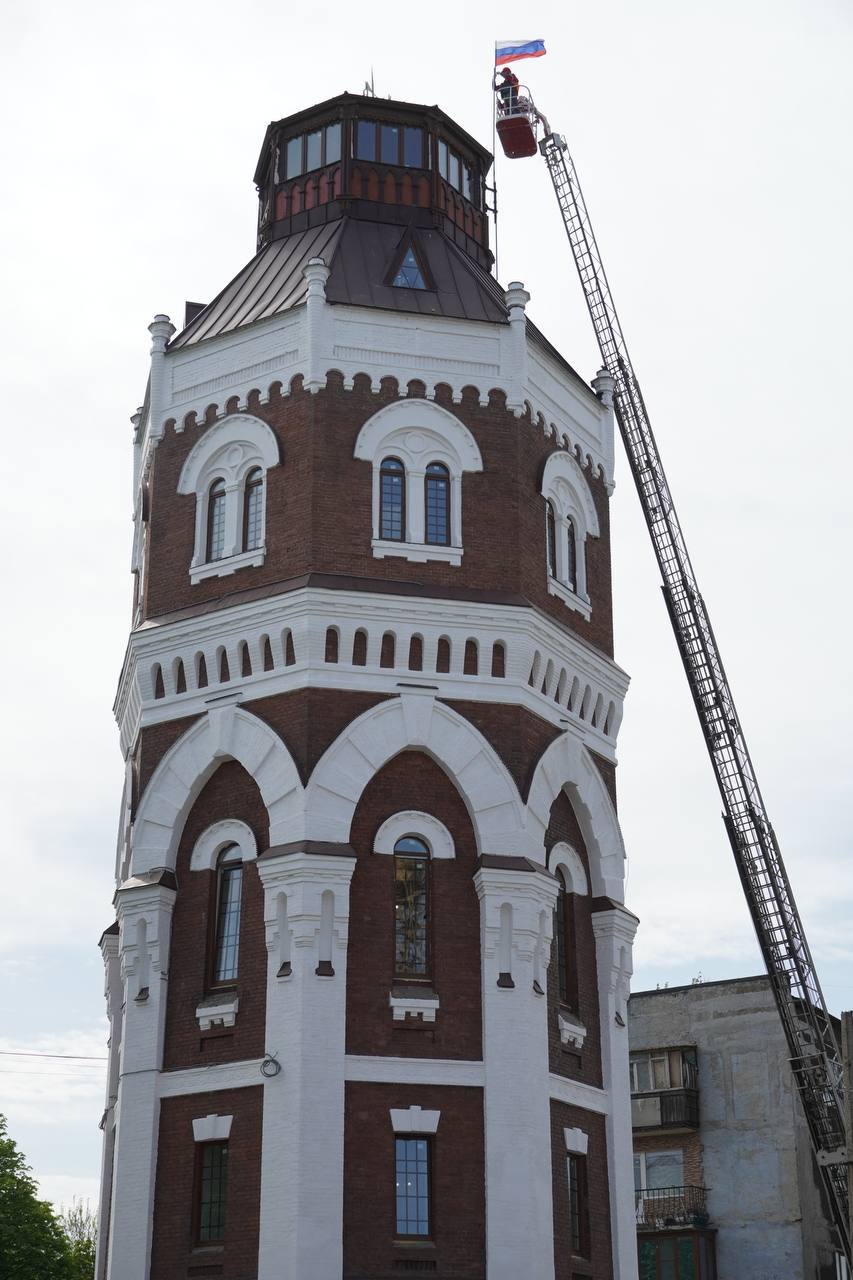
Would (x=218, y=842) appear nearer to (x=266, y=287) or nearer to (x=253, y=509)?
(x=253, y=509)

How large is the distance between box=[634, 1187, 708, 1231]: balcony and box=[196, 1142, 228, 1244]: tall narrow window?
23629 millimetres

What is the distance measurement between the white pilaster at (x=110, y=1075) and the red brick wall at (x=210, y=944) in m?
2.71

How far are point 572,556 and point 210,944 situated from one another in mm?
11443

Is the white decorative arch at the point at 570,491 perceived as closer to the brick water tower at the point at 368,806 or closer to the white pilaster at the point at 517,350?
the brick water tower at the point at 368,806

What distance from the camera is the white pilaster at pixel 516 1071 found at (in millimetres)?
30281

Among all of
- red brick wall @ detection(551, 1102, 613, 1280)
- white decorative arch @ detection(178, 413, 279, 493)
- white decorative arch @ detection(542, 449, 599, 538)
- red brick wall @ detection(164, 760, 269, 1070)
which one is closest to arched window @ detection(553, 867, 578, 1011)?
red brick wall @ detection(551, 1102, 613, 1280)

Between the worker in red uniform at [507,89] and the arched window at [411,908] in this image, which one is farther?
the worker in red uniform at [507,89]

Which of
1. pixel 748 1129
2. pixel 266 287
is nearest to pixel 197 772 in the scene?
pixel 266 287

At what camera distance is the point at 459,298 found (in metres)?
38.1

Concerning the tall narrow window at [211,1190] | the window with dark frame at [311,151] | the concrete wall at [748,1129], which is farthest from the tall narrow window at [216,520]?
the concrete wall at [748,1129]

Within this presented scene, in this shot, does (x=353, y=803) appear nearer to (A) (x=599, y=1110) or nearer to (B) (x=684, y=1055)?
(A) (x=599, y=1110)

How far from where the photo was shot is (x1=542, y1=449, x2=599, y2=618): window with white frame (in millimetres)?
36906

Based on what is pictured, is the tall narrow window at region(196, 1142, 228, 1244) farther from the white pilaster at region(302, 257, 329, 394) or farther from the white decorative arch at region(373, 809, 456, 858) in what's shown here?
the white pilaster at region(302, 257, 329, 394)

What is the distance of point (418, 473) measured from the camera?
35344 millimetres
